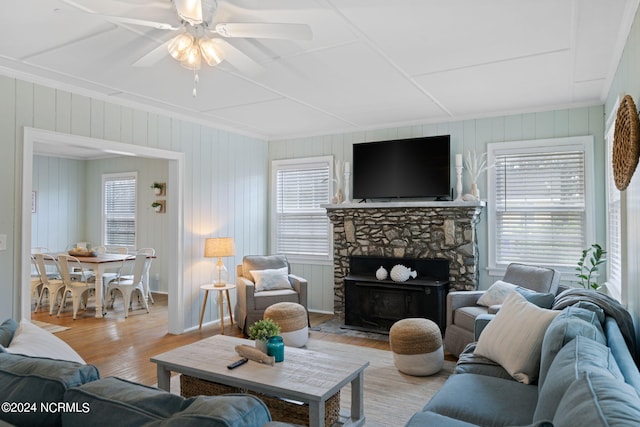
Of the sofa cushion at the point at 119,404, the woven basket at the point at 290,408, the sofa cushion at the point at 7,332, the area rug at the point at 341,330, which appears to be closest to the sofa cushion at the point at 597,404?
the sofa cushion at the point at 119,404

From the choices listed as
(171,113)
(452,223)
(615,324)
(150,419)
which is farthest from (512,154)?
(150,419)

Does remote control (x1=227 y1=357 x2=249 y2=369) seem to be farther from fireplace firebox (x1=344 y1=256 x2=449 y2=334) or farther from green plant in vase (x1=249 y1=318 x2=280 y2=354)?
fireplace firebox (x1=344 y1=256 x2=449 y2=334)

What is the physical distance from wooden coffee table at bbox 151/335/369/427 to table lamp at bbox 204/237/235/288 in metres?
2.09

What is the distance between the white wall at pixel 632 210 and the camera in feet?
7.93

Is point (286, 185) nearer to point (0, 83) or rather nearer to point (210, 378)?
point (0, 83)

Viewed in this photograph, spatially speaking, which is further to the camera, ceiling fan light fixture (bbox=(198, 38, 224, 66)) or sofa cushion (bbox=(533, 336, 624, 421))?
ceiling fan light fixture (bbox=(198, 38, 224, 66))

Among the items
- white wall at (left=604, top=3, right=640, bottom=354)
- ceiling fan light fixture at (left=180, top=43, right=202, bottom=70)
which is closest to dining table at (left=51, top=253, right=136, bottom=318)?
ceiling fan light fixture at (left=180, top=43, right=202, bottom=70)

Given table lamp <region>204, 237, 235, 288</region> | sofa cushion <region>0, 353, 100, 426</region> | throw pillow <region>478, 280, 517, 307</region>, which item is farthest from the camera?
table lamp <region>204, 237, 235, 288</region>

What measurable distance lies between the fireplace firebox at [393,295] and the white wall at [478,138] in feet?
1.95

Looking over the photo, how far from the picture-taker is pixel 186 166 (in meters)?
5.20

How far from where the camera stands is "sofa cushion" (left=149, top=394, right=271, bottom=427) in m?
0.89

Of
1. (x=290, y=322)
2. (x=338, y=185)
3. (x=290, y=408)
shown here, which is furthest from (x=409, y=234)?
(x=290, y=408)

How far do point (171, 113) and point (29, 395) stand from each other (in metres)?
4.28

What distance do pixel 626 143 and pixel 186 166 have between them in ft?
14.3
